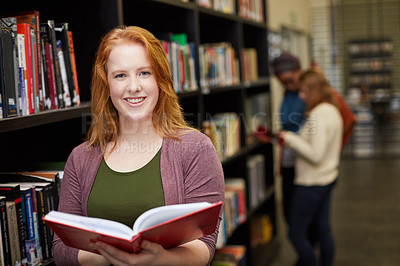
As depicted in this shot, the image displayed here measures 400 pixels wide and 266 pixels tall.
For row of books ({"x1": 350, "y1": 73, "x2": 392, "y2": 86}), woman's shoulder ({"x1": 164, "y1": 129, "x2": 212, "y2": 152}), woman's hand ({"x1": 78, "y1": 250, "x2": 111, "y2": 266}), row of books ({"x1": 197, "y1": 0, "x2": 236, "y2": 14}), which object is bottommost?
woman's hand ({"x1": 78, "y1": 250, "x2": 111, "y2": 266})

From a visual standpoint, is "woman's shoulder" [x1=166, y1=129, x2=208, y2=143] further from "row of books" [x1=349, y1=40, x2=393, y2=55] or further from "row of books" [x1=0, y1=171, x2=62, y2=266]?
"row of books" [x1=349, y1=40, x2=393, y2=55]

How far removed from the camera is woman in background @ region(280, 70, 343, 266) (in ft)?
11.6

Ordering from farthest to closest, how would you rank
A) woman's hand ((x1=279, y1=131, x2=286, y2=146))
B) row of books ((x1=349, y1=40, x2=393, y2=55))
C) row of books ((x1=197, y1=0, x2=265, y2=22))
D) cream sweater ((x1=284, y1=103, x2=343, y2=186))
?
row of books ((x1=349, y1=40, x2=393, y2=55)), woman's hand ((x1=279, y1=131, x2=286, y2=146)), cream sweater ((x1=284, y1=103, x2=343, y2=186)), row of books ((x1=197, y1=0, x2=265, y2=22))

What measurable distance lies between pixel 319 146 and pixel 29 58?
233cm

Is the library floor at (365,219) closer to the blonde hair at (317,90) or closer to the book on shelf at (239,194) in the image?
the book on shelf at (239,194)

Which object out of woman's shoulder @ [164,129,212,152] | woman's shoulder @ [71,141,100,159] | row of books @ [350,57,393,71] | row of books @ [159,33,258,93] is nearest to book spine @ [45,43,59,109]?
woman's shoulder @ [71,141,100,159]

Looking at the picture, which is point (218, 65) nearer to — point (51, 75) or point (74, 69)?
point (74, 69)

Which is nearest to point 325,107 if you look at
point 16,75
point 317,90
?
point 317,90

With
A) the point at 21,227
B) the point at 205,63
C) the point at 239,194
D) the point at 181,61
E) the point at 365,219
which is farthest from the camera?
the point at 365,219

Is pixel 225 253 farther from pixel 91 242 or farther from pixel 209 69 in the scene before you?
pixel 91 242

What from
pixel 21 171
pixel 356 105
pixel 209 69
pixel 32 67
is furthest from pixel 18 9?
pixel 356 105

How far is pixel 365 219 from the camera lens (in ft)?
18.5

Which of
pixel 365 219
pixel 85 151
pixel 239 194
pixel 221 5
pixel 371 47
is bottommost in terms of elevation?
pixel 365 219

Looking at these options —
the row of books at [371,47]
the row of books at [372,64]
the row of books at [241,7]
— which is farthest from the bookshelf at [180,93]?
the row of books at [372,64]
